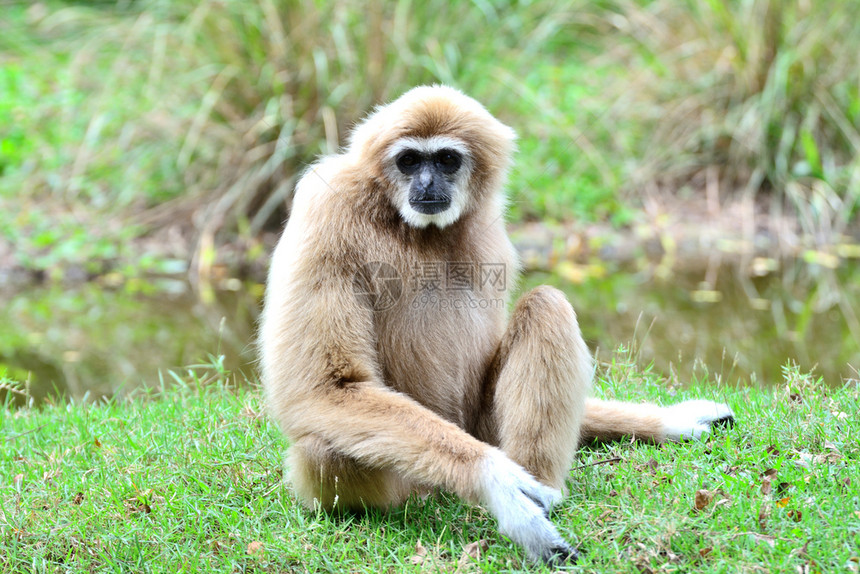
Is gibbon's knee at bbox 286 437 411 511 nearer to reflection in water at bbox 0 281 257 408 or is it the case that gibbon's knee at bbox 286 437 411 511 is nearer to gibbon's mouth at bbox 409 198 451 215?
gibbon's mouth at bbox 409 198 451 215

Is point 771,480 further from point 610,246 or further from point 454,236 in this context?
point 610,246

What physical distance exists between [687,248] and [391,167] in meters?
7.22

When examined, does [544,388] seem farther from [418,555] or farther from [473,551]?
[418,555]

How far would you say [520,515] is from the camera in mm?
3211

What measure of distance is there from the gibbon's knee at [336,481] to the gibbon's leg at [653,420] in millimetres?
1105

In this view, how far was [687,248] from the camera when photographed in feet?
33.6

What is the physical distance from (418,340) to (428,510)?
2.43 ft

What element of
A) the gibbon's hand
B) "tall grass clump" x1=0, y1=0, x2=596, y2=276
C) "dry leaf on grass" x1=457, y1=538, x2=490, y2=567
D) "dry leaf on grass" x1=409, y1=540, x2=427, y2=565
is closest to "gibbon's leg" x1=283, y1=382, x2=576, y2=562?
the gibbon's hand

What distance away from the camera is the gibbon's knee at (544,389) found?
357 cm

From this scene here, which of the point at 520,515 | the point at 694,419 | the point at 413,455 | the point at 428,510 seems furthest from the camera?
the point at 694,419

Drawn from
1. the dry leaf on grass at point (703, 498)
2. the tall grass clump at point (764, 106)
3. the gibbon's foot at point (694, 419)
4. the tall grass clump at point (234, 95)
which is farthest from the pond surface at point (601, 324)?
the dry leaf on grass at point (703, 498)

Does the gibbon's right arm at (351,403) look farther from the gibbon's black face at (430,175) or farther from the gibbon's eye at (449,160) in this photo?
the gibbon's eye at (449,160)

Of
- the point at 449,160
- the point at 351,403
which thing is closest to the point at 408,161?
the point at 449,160

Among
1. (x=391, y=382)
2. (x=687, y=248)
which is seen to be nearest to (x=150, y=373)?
(x=391, y=382)
